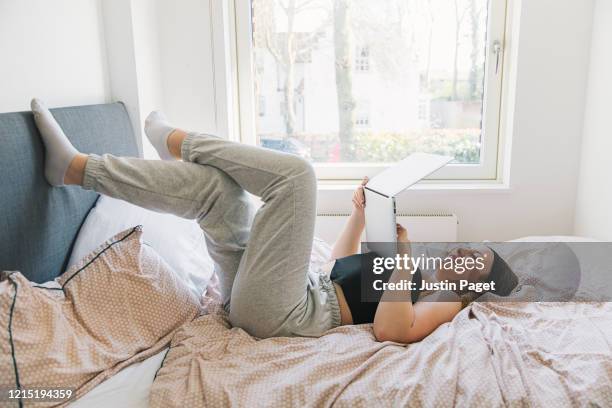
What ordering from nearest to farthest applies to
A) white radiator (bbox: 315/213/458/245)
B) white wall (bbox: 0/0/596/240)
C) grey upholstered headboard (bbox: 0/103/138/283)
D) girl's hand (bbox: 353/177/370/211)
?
grey upholstered headboard (bbox: 0/103/138/283)
girl's hand (bbox: 353/177/370/211)
white wall (bbox: 0/0/596/240)
white radiator (bbox: 315/213/458/245)

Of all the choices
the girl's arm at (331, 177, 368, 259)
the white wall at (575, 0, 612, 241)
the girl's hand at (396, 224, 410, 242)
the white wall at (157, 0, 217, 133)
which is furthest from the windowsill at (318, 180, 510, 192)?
the girl's hand at (396, 224, 410, 242)

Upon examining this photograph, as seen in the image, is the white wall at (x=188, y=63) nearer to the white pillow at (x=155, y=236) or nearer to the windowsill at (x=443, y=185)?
the windowsill at (x=443, y=185)

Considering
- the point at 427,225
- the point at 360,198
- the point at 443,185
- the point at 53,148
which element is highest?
the point at 53,148

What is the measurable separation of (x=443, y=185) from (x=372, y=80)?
0.61 meters

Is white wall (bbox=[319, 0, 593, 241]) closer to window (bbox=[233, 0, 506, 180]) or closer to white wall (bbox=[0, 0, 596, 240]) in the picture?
white wall (bbox=[0, 0, 596, 240])

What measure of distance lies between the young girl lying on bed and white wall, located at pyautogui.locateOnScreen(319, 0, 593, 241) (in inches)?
44.6

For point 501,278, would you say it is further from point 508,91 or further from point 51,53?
point 51,53

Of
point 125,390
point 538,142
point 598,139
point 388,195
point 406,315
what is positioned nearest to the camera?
point 125,390

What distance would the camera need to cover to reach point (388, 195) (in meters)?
1.47

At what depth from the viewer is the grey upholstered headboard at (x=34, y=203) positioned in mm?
1307

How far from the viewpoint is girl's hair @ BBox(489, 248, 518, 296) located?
1603mm

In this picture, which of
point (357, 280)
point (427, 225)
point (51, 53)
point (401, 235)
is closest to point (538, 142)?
point (427, 225)

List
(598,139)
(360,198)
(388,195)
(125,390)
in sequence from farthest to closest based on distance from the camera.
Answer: (598,139) < (360,198) < (388,195) < (125,390)

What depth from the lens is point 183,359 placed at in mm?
1233
